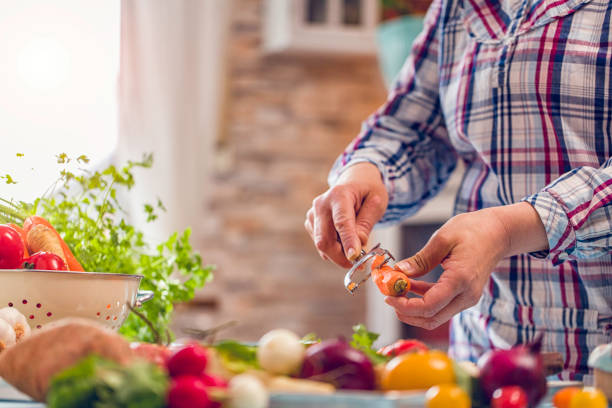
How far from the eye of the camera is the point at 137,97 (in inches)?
100

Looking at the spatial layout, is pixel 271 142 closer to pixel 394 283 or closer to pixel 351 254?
pixel 351 254

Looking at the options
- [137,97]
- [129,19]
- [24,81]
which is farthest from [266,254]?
[24,81]

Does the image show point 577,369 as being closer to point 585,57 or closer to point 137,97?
point 585,57

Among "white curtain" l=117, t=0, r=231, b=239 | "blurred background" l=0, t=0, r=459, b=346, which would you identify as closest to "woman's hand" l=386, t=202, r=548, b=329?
"white curtain" l=117, t=0, r=231, b=239

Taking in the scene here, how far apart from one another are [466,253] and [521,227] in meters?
0.09

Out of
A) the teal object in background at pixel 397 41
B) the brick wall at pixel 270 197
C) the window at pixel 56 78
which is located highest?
the teal object in background at pixel 397 41

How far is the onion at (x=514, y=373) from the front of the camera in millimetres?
473

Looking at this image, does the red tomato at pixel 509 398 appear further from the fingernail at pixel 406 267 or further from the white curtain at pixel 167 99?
the white curtain at pixel 167 99

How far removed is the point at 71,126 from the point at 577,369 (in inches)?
41.4

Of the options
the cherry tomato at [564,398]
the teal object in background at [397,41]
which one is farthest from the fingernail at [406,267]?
the teal object in background at [397,41]

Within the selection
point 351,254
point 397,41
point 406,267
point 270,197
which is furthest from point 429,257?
point 270,197

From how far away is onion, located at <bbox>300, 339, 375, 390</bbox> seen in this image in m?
0.47

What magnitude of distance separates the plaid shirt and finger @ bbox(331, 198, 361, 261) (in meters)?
0.19

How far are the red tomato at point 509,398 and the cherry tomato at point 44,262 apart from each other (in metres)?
0.53
